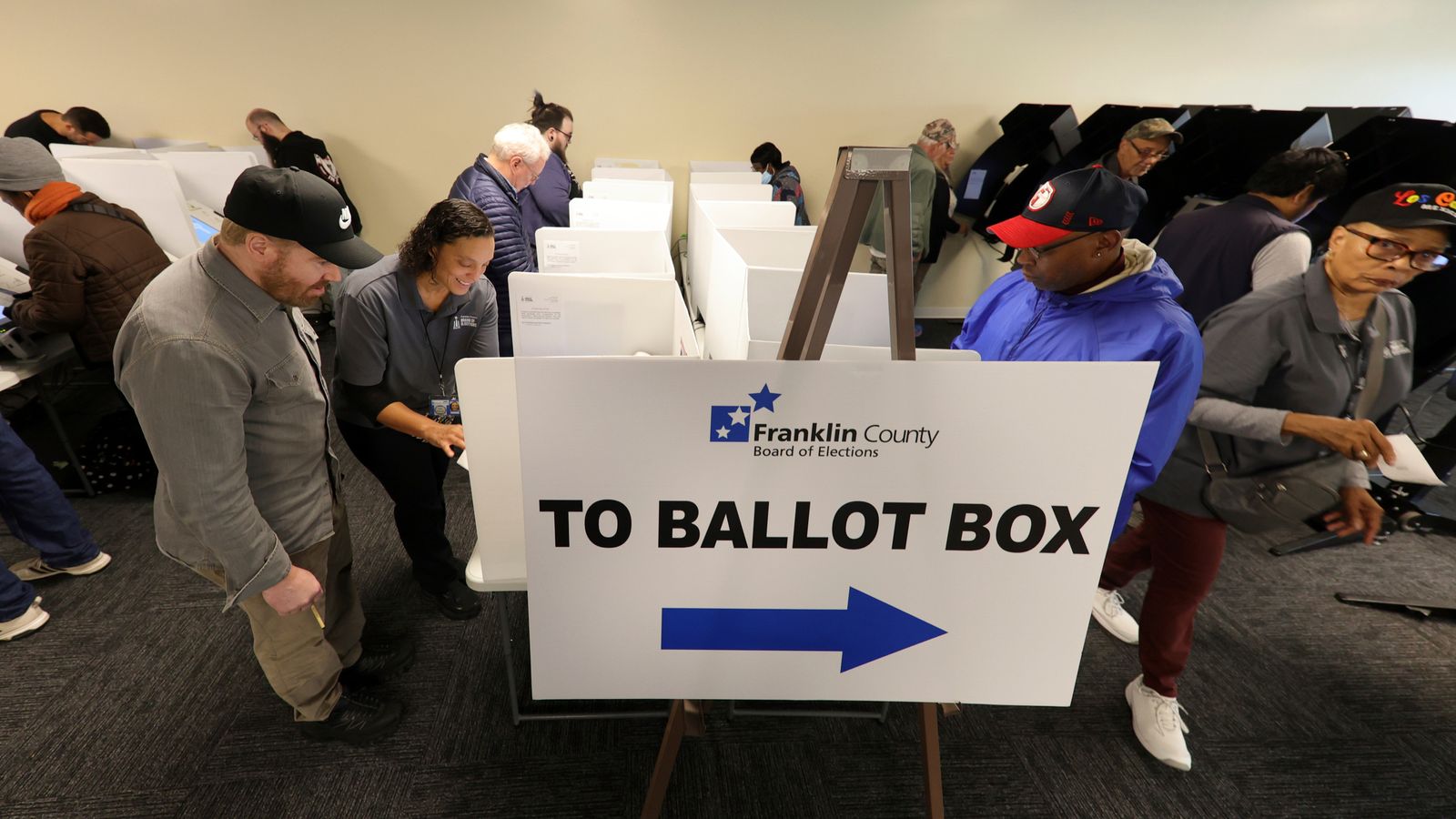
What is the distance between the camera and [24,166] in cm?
204

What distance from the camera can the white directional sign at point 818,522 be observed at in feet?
2.60

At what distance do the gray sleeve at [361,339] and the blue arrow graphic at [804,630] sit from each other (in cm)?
116

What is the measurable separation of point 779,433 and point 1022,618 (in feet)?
1.51

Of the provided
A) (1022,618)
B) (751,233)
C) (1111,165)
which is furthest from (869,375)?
(1111,165)

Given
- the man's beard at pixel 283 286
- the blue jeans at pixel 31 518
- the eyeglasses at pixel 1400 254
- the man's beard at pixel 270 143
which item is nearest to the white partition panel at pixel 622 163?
the man's beard at pixel 270 143

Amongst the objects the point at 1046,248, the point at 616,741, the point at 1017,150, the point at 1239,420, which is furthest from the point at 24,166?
the point at 1017,150

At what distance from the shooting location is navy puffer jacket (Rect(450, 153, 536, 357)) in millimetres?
2375

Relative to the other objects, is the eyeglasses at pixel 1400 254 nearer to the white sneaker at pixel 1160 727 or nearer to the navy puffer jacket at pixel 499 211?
the white sneaker at pixel 1160 727

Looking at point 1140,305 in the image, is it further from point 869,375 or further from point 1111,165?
point 1111,165

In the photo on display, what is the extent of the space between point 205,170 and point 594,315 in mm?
2942

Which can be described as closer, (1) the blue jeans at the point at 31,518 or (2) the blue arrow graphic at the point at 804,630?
(2) the blue arrow graphic at the point at 804,630

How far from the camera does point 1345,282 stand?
137 centimetres

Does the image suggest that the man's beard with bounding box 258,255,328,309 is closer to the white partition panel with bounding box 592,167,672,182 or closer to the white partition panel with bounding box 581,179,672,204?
the white partition panel with bounding box 581,179,672,204

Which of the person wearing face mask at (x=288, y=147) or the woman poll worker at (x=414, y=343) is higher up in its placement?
the person wearing face mask at (x=288, y=147)
